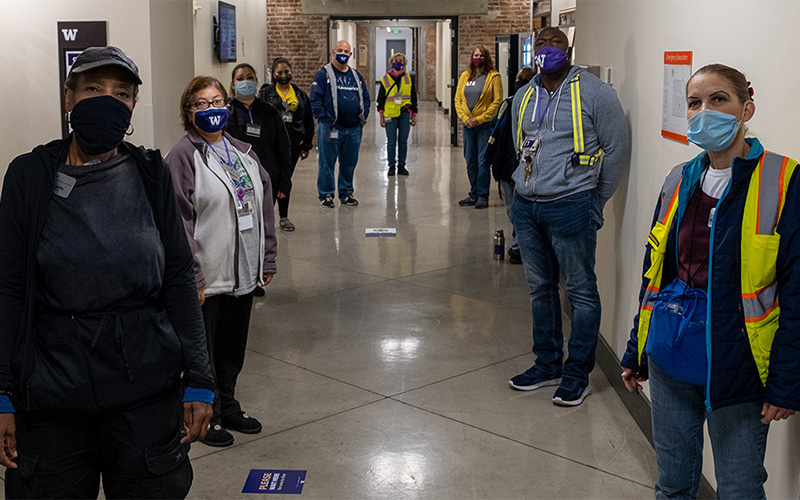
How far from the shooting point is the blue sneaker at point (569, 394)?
450 centimetres

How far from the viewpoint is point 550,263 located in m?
4.54

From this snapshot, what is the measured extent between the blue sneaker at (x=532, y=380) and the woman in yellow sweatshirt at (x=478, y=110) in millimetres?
5857

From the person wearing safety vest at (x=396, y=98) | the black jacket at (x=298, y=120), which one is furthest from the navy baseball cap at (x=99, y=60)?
the person wearing safety vest at (x=396, y=98)

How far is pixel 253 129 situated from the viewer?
239 inches

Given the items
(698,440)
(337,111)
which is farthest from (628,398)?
(337,111)

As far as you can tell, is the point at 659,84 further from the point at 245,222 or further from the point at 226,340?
the point at 226,340

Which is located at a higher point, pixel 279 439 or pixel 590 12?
pixel 590 12

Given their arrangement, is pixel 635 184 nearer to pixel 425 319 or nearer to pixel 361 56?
pixel 425 319

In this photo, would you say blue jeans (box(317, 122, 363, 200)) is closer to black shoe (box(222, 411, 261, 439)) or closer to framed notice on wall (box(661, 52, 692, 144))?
black shoe (box(222, 411, 261, 439))

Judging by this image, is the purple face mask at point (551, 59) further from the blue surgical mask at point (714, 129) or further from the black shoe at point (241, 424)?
the black shoe at point (241, 424)

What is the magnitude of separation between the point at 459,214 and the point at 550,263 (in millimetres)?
5806

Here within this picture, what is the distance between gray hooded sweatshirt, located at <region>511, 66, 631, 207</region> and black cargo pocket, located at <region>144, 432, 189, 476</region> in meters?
2.46

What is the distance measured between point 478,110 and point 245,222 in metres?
7.03

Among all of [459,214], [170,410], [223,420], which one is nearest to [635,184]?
[223,420]
